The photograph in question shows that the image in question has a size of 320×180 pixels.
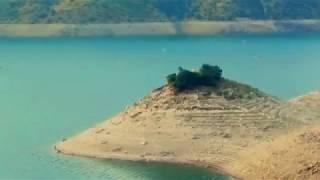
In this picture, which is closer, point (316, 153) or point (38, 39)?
point (316, 153)

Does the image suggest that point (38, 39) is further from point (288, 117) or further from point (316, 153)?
point (316, 153)

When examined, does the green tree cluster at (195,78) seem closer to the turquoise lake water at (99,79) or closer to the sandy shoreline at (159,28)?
the turquoise lake water at (99,79)

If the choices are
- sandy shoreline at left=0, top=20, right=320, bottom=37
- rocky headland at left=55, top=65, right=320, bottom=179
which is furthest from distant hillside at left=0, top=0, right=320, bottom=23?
rocky headland at left=55, top=65, right=320, bottom=179

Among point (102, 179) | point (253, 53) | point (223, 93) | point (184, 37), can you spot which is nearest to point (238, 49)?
point (253, 53)

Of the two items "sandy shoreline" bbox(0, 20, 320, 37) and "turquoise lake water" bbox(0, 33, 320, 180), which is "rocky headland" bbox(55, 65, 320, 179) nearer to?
"turquoise lake water" bbox(0, 33, 320, 180)

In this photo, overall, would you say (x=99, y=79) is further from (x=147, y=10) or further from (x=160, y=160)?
(x=147, y=10)

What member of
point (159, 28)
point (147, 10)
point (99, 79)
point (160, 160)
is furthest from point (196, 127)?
point (147, 10)
